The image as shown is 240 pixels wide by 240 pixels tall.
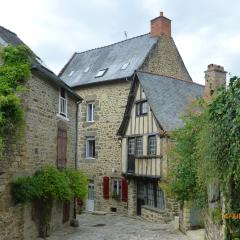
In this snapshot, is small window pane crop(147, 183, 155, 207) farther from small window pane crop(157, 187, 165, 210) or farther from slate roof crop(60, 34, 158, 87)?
slate roof crop(60, 34, 158, 87)

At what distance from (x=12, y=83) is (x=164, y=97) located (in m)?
8.61

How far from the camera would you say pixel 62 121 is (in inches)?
598

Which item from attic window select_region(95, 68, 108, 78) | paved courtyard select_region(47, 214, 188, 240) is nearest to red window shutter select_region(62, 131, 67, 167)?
paved courtyard select_region(47, 214, 188, 240)

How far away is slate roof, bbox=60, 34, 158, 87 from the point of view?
20.7 meters

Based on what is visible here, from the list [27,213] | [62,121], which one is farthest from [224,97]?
[62,121]

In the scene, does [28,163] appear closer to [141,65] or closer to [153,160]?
[153,160]

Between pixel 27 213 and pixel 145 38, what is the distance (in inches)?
516

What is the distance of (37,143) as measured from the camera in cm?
1287

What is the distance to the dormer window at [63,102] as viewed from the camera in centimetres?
1507

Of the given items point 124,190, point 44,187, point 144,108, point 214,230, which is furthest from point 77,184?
point 214,230

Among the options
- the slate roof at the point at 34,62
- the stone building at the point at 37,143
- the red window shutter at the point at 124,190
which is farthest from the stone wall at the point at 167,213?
the slate roof at the point at 34,62

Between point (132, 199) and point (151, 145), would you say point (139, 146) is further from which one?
point (132, 199)

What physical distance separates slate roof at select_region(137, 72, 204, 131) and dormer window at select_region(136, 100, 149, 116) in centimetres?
46

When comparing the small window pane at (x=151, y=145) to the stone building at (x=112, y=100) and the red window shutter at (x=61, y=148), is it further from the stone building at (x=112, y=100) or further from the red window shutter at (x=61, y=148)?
the red window shutter at (x=61, y=148)
